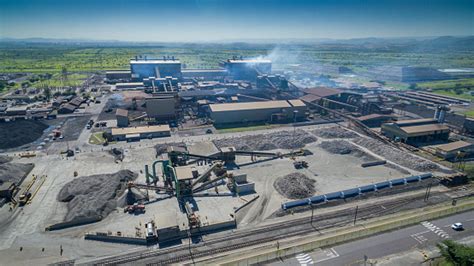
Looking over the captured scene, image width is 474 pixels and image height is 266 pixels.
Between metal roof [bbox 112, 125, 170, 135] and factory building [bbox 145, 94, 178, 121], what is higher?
factory building [bbox 145, 94, 178, 121]

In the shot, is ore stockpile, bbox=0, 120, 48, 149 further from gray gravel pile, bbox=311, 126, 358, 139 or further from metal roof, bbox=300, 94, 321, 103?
metal roof, bbox=300, 94, 321, 103

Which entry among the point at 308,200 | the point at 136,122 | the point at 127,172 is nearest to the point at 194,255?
the point at 308,200

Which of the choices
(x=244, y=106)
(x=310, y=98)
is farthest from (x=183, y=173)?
(x=310, y=98)

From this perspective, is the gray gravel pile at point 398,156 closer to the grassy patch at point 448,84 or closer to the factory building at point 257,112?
the factory building at point 257,112

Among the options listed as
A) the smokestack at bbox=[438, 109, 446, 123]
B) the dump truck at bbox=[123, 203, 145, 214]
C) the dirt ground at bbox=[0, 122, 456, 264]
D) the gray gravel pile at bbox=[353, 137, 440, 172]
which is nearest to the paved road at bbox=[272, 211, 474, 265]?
the dirt ground at bbox=[0, 122, 456, 264]

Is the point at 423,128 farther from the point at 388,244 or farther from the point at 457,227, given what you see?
the point at 388,244

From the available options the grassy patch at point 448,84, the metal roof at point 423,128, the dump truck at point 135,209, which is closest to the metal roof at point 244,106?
the metal roof at point 423,128
